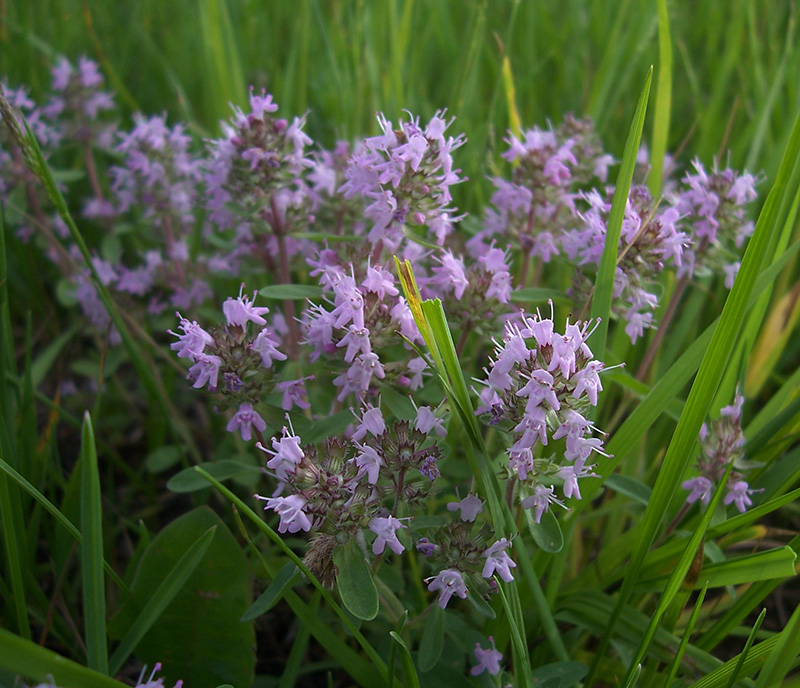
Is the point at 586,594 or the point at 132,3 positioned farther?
the point at 132,3

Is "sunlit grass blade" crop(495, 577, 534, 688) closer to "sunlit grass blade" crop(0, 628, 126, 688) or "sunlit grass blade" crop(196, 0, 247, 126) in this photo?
"sunlit grass blade" crop(0, 628, 126, 688)

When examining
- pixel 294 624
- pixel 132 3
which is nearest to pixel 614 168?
pixel 294 624

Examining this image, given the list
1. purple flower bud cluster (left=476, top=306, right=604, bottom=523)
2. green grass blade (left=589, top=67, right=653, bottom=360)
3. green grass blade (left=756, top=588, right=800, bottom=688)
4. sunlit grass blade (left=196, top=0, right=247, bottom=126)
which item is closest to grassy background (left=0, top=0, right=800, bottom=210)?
sunlit grass blade (left=196, top=0, right=247, bottom=126)

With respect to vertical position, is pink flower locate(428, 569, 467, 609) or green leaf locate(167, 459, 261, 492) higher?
green leaf locate(167, 459, 261, 492)

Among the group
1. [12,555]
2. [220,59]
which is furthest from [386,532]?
[220,59]

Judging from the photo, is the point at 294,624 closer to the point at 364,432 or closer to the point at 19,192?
the point at 364,432
